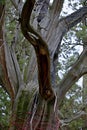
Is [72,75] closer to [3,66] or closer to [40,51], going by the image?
[40,51]

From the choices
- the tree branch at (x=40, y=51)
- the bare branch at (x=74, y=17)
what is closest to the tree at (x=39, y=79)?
the tree branch at (x=40, y=51)

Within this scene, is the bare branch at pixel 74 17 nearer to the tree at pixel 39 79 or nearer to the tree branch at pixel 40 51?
the tree at pixel 39 79

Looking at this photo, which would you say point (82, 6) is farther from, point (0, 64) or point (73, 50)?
point (0, 64)

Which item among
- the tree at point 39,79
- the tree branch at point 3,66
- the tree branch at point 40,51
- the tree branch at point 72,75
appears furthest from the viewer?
the tree branch at point 72,75

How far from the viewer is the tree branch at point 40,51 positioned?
2506 millimetres

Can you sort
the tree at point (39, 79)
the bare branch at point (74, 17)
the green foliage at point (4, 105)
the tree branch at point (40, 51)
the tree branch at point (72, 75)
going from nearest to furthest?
the tree branch at point (40, 51) < the tree at point (39, 79) < the tree branch at point (72, 75) < the bare branch at point (74, 17) < the green foliage at point (4, 105)

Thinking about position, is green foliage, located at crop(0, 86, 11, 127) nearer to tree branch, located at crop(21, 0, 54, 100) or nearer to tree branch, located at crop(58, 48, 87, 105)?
tree branch, located at crop(58, 48, 87, 105)

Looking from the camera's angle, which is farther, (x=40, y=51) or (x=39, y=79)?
(x=39, y=79)

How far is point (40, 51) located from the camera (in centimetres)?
297

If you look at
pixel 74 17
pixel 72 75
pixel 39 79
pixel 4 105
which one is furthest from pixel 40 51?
pixel 4 105

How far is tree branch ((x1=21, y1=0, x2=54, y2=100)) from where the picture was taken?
98.7 inches

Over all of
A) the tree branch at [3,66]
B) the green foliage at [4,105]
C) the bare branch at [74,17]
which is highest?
the bare branch at [74,17]

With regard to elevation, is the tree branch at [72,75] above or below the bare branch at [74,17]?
below

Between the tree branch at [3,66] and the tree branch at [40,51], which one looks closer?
the tree branch at [40,51]
